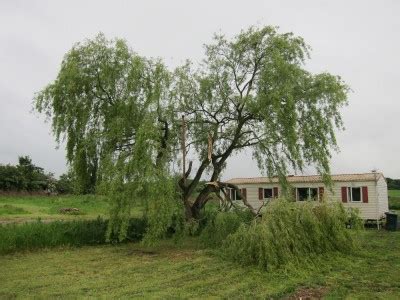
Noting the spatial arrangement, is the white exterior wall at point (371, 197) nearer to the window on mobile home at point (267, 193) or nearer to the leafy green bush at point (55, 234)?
the window on mobile home at point (267, 193)

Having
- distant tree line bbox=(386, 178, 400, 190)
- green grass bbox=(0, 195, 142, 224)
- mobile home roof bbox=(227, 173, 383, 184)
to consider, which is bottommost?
green grass bbox=(0, 195, 142, 224)

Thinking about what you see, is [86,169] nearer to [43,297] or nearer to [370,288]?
[43,297]

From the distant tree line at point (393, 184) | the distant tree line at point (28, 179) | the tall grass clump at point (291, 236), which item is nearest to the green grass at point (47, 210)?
the distant tree line at point (28, 179)

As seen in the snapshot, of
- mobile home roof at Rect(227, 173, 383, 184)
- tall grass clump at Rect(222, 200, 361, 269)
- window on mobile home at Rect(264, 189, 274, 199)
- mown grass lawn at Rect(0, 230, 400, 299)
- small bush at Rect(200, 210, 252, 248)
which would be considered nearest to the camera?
mown grass lawn at Rect(0, 230, 400, 299)

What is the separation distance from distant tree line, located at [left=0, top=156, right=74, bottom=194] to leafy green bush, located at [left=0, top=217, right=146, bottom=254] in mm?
16313

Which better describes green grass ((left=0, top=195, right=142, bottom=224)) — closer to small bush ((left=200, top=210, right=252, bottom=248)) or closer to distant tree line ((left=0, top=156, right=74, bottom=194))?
distant tree line ((left=0, top=156, right=74, bottom=194))

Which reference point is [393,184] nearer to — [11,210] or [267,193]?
[267,193]

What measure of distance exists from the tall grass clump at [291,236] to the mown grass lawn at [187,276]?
16.0 inches

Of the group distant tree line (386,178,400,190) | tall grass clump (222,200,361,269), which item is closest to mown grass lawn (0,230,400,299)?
tall grass clump (222,200,361,269)

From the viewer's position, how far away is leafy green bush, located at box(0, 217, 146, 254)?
15.2 metres

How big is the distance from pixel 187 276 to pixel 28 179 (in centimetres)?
3113

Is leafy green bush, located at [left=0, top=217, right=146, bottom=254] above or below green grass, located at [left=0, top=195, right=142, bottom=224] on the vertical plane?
below

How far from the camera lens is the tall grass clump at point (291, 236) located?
1141 cm

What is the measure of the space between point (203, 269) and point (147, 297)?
3.13 meters
